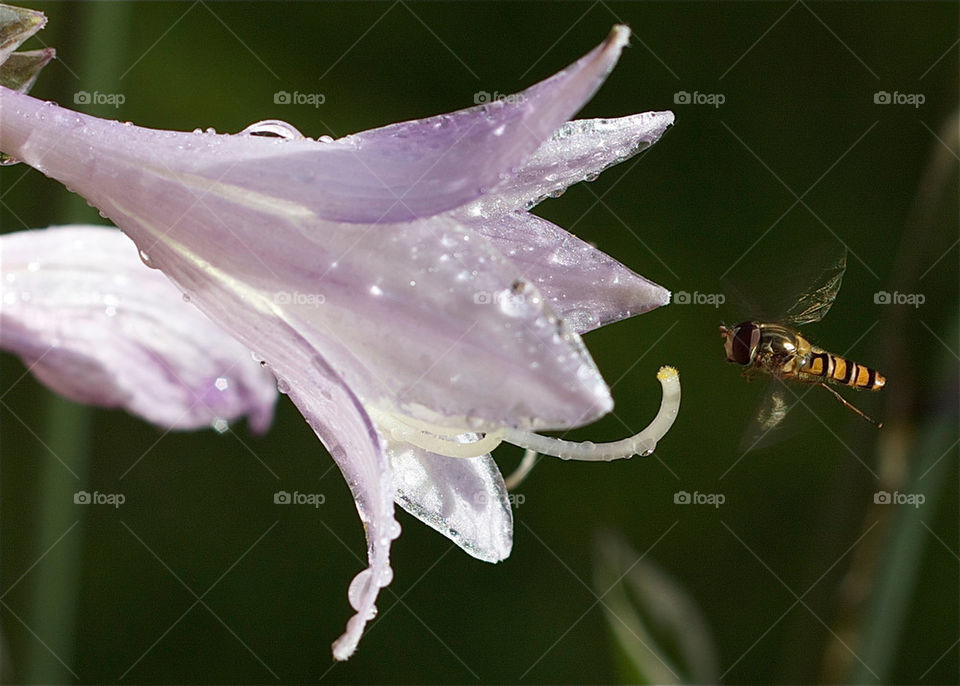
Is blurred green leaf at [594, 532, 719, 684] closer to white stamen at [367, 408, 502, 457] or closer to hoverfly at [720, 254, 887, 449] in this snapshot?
hoverfly at [720, 254, 887, 449]

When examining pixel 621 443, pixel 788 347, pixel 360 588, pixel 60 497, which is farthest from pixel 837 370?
pixel 60 497

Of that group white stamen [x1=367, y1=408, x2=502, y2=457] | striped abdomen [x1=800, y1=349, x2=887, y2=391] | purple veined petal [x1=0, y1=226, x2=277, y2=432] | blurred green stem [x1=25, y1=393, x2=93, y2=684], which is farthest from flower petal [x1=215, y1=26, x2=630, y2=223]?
blurred green stem [x1=25, y1=393, x2=93, y2=684]

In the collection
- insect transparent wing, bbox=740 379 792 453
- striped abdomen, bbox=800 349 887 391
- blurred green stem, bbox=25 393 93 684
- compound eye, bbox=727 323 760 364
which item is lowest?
blurred green stem, bbox=25 393 93 684

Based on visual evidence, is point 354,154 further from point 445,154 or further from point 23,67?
point 23,67

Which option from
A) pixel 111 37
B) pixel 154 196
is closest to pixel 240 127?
pixel 111 37

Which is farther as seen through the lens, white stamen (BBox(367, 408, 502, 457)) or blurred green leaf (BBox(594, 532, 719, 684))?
blurred green leaf (BBox(594, 532, 719, 684))

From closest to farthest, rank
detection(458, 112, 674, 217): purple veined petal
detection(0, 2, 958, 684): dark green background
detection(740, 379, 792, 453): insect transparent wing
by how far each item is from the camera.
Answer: detection(458, 112, 674, 217): purple veined petal, detection(740, 379, 792, 453): insect transparent wing, detection(0, 2, 958, 684): dark green background
